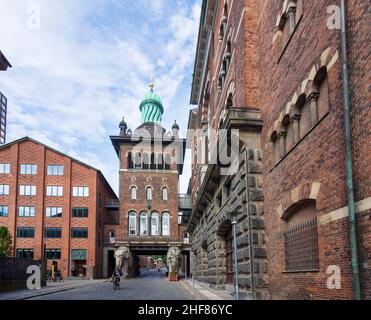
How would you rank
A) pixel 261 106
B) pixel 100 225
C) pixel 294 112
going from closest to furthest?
1. pixel 294 112
2. pixel 261 106
3. pixel 100 225

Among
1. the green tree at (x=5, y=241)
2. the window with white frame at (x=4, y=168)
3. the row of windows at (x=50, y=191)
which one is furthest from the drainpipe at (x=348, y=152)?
the window with white frame at (x=4, y=168)

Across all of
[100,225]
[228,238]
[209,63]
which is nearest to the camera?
[228,238]

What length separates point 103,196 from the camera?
60.4 metres

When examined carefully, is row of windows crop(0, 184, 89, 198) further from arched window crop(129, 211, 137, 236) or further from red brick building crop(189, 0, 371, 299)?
red brick building crop(189, 0, 371, 299)

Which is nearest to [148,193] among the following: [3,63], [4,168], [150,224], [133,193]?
[133,193]

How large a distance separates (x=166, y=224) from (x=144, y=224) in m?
2.87

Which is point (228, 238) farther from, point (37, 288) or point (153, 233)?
point (153, 233)

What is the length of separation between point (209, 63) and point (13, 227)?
35487 mm

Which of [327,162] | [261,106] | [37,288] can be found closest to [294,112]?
[327,162]

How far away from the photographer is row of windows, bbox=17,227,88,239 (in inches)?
2085

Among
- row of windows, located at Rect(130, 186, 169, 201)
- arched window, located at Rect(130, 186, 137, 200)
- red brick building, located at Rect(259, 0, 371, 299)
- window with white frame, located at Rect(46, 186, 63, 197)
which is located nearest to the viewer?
red brick building, located at Rect(259, 0, 371, 299)

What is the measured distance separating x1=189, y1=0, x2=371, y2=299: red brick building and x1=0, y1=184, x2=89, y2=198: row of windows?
37949 millimetres

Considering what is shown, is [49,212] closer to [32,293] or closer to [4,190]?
[4,190]

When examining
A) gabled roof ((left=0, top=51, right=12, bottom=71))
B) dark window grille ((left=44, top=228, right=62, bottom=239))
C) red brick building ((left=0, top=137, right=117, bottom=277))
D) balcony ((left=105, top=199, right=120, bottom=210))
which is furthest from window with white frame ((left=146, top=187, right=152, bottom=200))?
gabled roof ((left=0, top=51, right=12, bottom=71))
